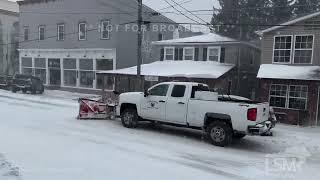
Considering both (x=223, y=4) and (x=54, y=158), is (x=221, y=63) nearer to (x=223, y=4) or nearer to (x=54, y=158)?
(x=54, y=158)

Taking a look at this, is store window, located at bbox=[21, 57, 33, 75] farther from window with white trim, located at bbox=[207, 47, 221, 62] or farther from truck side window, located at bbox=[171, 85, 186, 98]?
truck side window, located at bbox=[171, 85, 186, 98]

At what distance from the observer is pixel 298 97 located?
65.5 feet

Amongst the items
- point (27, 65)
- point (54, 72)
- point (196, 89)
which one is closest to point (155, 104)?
point (196, 89)

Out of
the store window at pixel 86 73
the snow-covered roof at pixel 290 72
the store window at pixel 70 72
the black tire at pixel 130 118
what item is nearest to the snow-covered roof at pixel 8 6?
the store window at pixel 70 72

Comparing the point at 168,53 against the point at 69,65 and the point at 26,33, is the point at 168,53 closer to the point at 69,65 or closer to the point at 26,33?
the point at 69,65

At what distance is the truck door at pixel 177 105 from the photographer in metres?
12.9

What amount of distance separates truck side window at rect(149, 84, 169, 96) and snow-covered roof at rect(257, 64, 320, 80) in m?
8.25

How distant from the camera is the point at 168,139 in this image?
12.8 meters

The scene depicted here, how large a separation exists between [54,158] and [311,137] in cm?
1051

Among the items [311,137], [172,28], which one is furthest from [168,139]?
[172,28]

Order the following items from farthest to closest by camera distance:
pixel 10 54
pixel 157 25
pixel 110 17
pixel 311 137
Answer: pixel 10 54 < pixel 157 25 < pixel 110 17 < pixel 311 137

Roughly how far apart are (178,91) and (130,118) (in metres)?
2.49

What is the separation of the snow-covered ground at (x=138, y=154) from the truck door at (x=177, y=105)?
0.69 metres

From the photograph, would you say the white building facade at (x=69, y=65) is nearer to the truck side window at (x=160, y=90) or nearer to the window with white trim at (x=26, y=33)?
the window with white trim at (x=26, y=33)
